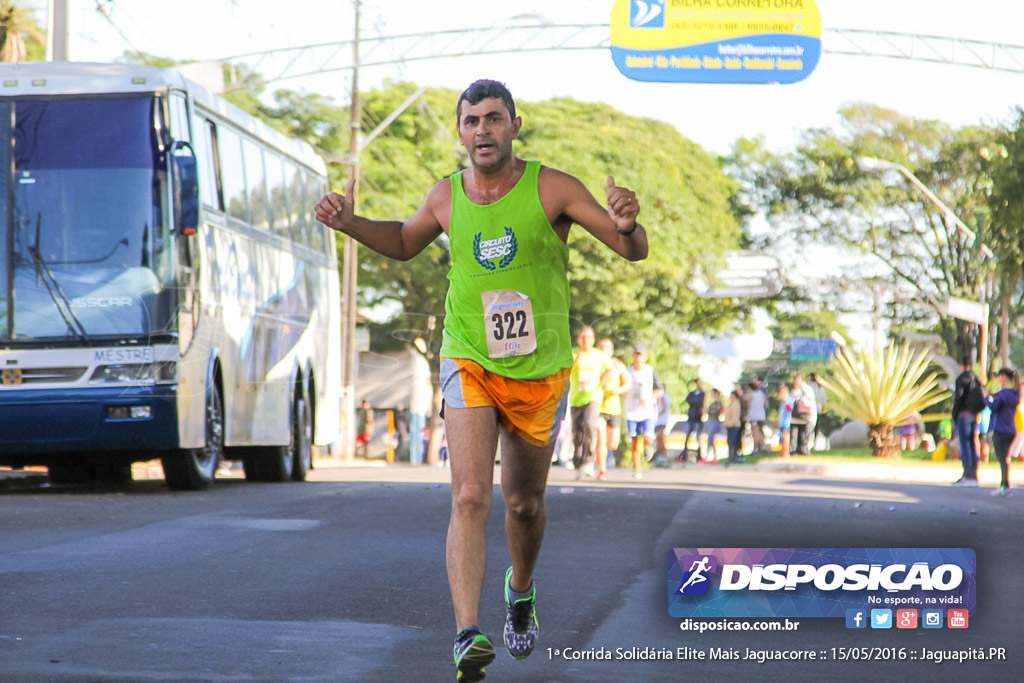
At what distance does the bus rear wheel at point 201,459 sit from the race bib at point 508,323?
32.4ft

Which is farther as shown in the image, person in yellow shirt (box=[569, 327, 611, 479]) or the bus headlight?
person in yellow shirt (box=[569, 327, 611, 479])

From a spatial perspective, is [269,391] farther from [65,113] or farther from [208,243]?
[65,113]

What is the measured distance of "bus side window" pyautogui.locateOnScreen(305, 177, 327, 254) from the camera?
64.5 ft

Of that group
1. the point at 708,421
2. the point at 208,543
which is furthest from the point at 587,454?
the point at 708,421

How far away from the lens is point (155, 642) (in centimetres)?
599

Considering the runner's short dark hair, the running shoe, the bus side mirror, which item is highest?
the bus side mirror

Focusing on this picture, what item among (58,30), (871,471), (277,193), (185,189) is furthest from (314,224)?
(871,471)

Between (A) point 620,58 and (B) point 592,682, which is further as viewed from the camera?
(A) point 620,58

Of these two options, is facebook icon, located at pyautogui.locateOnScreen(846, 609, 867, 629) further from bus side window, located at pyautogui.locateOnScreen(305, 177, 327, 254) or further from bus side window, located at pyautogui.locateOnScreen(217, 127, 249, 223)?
bus side window, located at pyautogui.locateOnScreen(305, 177, 327, 254)

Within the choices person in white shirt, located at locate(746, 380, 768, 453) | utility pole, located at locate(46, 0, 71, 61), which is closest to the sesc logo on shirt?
utility pole, located at locate(46, 0, 71, 61)

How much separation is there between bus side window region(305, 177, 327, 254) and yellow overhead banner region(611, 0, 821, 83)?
5201 millimetres

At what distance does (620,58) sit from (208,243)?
174 inches

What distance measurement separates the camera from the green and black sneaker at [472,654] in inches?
192

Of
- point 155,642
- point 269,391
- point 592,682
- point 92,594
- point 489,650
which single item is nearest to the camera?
point 489,650
